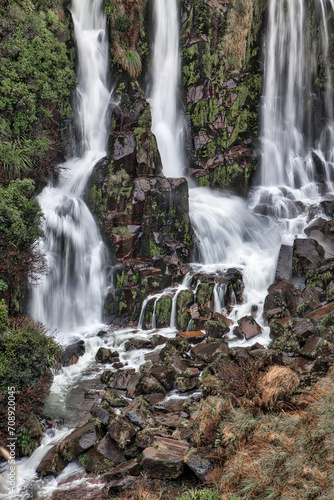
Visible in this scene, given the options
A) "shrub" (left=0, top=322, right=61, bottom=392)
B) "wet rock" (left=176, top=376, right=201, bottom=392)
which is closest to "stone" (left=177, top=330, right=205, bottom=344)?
"wet rock" (left=176, top=376, right=201, bottom=392)

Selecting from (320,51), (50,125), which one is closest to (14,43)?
(50,125)

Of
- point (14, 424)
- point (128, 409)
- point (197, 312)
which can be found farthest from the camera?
point (197, 312)

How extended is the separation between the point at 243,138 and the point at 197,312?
14.3 m

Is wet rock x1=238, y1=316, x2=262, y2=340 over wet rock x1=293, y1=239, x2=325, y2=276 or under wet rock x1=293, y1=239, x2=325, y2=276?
under

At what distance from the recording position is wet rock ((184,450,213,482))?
625 centimetres

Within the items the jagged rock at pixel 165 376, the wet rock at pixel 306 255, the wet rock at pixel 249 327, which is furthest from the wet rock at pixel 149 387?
the wet rock at pixel 306 255

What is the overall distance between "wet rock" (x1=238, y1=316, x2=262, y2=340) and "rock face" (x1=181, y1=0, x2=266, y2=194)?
12280 mm

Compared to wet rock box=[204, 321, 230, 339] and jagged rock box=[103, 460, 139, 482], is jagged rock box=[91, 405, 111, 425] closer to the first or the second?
jagged rock box=[103, 460, 139, 482]

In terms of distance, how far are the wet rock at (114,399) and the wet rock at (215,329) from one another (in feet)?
16.0

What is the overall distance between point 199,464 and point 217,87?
2333 cm

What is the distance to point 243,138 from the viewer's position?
83.8 feet

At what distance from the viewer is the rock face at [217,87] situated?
80.6 feet

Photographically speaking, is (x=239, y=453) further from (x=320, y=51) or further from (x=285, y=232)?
(x=320, y=51)

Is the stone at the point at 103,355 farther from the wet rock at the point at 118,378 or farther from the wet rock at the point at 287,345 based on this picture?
the wet rock at the point at 287,345
